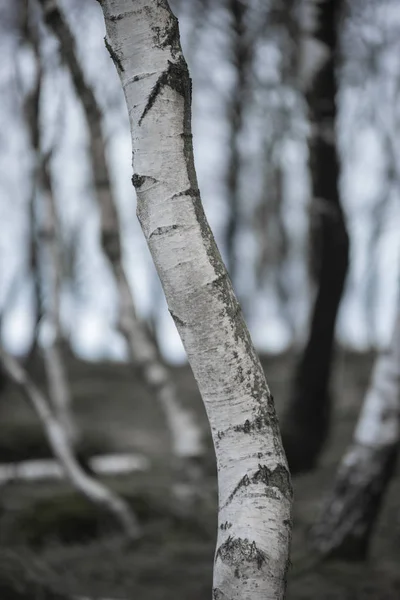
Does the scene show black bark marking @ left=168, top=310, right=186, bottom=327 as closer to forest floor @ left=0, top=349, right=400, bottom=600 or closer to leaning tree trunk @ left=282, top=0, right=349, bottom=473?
forest floor @ left=0, top=349, right=400, bottom=600

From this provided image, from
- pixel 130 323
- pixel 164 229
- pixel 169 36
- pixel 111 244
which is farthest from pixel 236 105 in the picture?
pixel 164 229

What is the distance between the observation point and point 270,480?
215 cm

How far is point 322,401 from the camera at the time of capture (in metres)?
6.81

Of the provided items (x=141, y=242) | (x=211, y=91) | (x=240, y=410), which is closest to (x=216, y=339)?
(x=240, y=410)

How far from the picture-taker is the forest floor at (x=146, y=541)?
388 centimetres

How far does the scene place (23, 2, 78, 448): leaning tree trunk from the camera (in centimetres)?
562

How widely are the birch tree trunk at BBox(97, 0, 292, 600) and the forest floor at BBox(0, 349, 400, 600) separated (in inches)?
73.9

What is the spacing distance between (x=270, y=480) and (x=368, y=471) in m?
2.25

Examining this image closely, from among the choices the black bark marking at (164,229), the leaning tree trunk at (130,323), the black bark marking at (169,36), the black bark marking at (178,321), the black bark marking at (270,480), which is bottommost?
the black bark marking at (270,480)

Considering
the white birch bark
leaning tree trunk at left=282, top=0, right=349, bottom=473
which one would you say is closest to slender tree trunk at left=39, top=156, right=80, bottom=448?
the white birch bark

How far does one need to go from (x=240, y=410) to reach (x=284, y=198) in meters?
14.3

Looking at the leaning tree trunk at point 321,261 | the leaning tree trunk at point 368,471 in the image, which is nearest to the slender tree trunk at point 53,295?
the leaning tree trunk at point 321,261

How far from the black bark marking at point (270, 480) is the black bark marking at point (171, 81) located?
50.1 inches

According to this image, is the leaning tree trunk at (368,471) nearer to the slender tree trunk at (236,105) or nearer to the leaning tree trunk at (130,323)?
the leaning tree trunk at (130,323)
